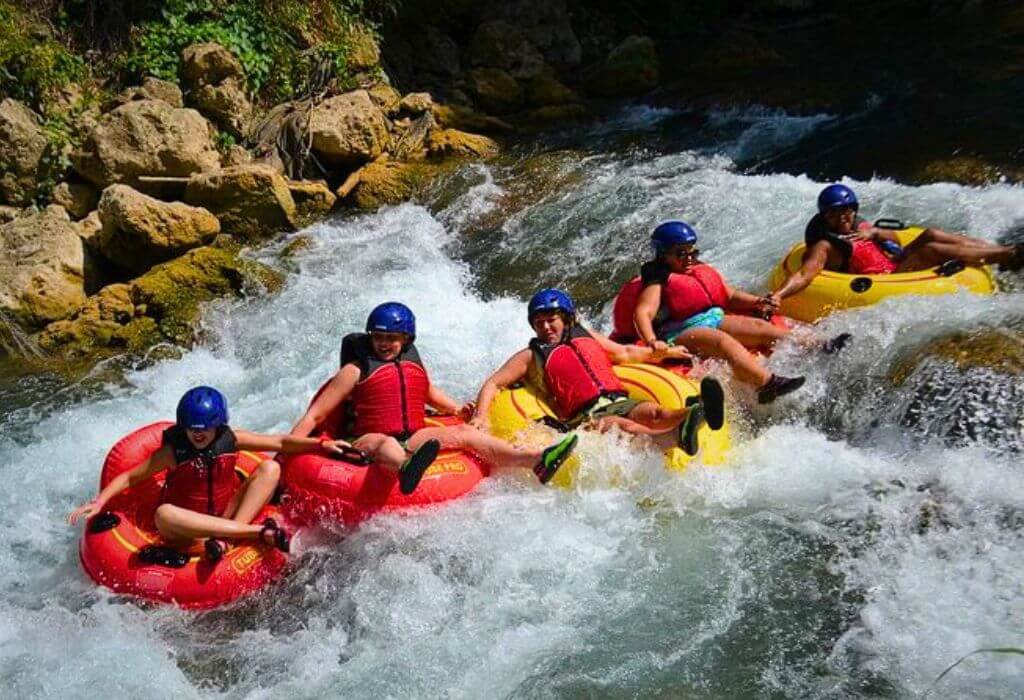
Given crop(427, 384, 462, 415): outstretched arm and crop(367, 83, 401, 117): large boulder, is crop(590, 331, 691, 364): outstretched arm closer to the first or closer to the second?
crop(427, 384, 462, 415): outstretched arm

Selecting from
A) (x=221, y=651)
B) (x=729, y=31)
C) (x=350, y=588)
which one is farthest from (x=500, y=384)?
(x=729, y=31)

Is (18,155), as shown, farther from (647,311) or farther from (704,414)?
(704,414)

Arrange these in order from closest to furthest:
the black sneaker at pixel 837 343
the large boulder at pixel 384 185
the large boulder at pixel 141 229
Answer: the black sneaker at pixel 837 343 < the large boulder at pixel 141 229 < the large boulder at pixel 384 185

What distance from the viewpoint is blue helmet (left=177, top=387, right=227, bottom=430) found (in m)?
5.02

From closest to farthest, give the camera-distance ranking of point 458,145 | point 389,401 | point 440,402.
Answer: point 389,401 < point 440,402 < point 458,145

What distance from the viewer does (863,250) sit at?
673 cm

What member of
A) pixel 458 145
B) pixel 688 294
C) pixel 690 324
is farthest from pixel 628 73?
pixel 690 324

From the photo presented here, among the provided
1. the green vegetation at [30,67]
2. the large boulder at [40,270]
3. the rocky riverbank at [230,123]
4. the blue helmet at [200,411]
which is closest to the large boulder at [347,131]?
the rocky riverbank at [230,123]

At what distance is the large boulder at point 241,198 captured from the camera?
9766mm

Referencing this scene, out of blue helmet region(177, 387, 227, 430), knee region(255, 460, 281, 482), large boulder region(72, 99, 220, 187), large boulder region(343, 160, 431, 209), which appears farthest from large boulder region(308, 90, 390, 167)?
knee region(255, 460, 281, 482)

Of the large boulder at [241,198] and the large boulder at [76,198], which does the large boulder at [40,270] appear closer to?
the large boulder at [76,198]

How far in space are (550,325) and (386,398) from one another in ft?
3.58

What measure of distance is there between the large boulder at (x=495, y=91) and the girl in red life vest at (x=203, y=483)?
8.91 m

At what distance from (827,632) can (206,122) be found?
9.03m
